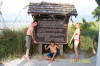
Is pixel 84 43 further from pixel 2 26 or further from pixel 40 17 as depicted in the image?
pixel 2 26

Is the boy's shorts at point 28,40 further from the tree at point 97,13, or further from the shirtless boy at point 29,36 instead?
the tree at point 97,13

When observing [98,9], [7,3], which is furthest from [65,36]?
[7,3]

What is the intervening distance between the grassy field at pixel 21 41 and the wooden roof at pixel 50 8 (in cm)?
15

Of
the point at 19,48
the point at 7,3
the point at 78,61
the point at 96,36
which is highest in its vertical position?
the point at 7,3

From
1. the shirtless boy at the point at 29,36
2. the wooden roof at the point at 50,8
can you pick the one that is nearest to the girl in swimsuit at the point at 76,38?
the wooden roof at the point at 50,8

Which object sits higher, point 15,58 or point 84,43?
point 84,43

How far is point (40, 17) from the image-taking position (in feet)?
5.16

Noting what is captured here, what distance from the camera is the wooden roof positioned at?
1540 mm

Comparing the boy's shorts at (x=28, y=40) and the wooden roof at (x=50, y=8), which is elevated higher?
the wooden roof at (x=50, y=8)

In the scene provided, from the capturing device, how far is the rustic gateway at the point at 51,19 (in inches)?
61.0

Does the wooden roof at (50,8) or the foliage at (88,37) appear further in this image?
the foliage at (88,37)

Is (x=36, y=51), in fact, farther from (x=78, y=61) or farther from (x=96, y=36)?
(x=96, y=36)

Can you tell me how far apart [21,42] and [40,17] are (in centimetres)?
29

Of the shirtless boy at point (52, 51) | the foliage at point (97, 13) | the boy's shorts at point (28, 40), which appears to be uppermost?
the foliage at point (97, 13)
